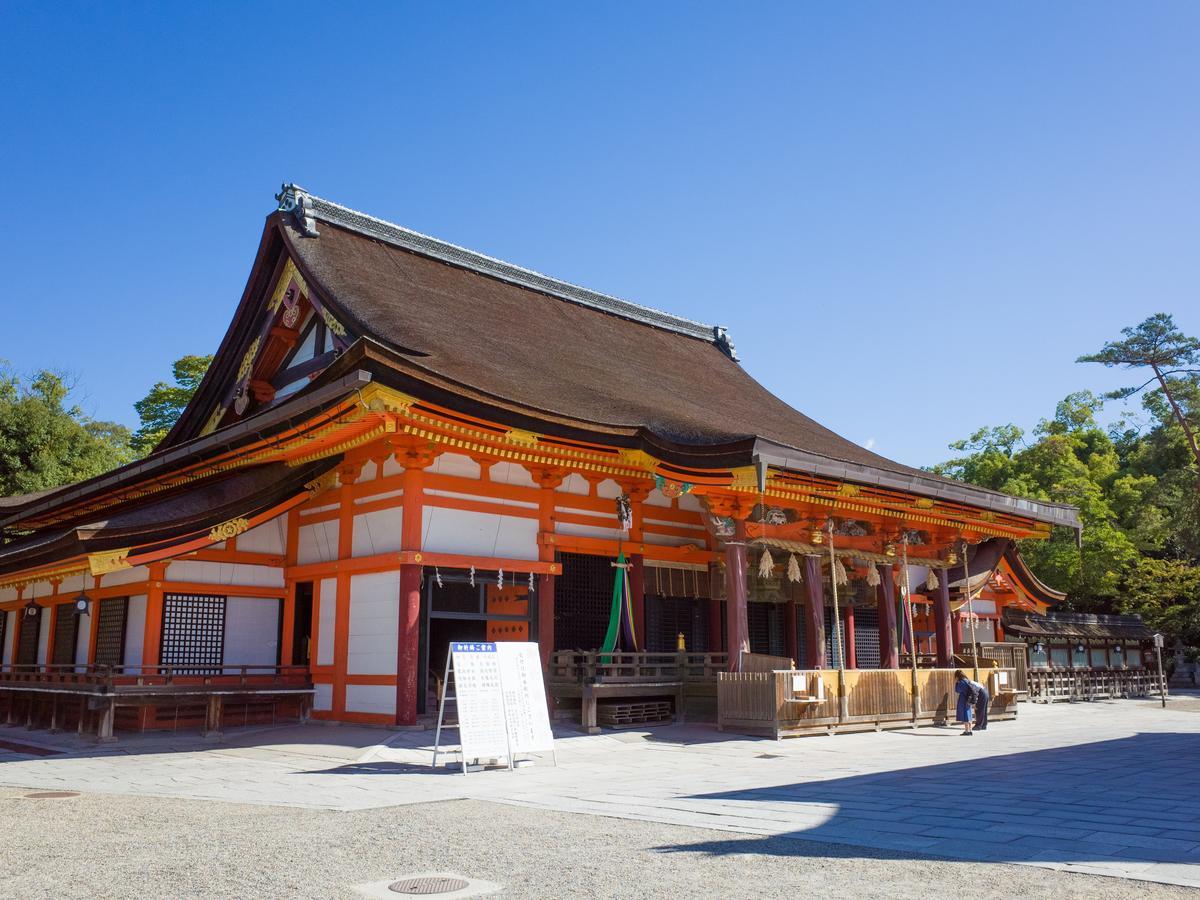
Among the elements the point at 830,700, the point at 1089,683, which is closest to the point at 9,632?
the point at 830,700

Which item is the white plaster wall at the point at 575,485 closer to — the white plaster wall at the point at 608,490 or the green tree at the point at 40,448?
the white plaster wall at the point at 608,490

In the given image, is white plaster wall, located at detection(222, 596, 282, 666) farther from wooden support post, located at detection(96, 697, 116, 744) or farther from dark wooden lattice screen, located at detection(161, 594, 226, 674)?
wooden support post, located at detection(96, 697, 116, 744)

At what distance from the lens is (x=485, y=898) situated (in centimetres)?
479

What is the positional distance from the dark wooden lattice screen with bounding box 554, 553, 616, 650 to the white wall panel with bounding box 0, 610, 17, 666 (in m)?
11.4

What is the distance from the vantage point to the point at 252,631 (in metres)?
15.3

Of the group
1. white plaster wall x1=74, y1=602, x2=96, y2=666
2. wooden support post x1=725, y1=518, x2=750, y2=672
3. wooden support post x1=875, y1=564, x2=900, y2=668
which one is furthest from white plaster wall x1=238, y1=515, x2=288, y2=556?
wooden support post x1=875, y1=564, x2=900, y2=668

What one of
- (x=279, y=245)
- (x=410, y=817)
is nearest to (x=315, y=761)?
(x=410, y=817)

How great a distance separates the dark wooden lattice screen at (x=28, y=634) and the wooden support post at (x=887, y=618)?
624 inches

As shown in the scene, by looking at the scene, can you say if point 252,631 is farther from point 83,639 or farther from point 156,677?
point 83,639

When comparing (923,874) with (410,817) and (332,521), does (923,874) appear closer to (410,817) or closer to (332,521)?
(410,817)

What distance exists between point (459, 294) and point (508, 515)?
235 inches

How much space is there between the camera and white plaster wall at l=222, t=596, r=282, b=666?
49.3ft

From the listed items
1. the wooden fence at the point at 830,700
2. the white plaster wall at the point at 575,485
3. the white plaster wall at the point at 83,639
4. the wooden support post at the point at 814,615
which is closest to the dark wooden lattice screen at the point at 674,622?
the wooden support post at the point at 814,615

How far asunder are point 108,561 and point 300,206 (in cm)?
773
